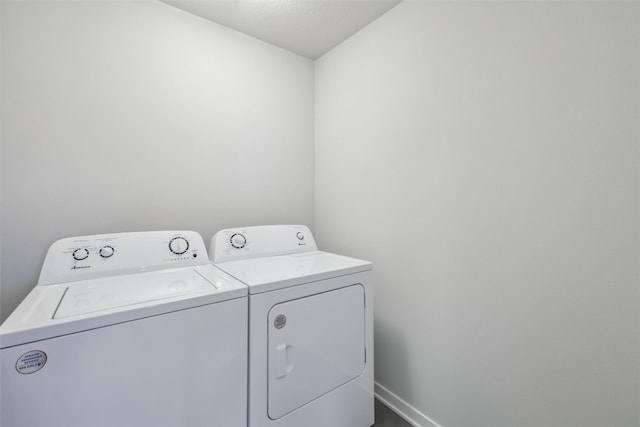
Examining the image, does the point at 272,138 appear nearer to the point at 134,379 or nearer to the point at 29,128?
the point at 29,128

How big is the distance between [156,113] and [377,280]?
1648 millimetres

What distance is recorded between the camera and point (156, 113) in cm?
153

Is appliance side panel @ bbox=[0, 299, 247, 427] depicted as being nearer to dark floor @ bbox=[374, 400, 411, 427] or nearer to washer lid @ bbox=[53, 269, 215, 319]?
washer lid @ bbox=[53, 269, 215, 319]

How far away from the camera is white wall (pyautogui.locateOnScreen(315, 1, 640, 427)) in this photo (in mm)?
876

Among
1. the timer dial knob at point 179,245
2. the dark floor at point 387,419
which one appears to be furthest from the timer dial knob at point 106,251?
the dark floor at point 387,419

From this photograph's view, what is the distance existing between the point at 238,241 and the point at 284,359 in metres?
0.72

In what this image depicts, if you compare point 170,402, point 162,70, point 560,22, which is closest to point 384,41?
point 560,22

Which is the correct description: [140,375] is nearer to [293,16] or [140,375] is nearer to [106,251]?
[106,251]

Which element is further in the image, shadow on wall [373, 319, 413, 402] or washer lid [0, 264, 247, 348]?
shadow on wall [373, 319, 413, 402]

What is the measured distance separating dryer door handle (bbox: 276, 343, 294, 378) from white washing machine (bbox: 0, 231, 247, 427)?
0.13m

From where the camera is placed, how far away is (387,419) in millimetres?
1498

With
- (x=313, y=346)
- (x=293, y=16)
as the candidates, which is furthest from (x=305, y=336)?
(x=293, y=16)

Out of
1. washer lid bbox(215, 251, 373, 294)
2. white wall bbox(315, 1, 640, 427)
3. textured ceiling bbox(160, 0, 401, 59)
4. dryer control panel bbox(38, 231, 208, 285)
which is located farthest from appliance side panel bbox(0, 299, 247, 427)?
textured ceiling bbox(160, 0, 401, 59)

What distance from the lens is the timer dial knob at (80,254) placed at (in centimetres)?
113
